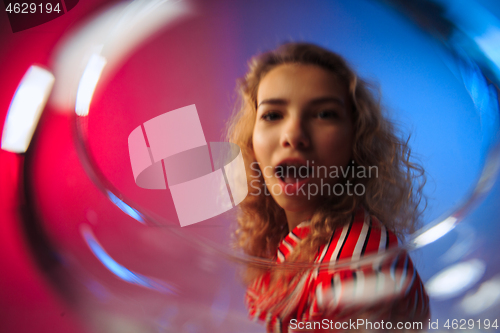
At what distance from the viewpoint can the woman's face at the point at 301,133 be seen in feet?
0.85

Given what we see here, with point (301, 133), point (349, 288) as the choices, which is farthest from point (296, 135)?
point (349, 288)

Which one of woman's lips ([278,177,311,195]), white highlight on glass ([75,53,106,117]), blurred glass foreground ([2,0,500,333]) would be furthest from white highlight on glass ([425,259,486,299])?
white highlight on glass ([75,53,106,117])

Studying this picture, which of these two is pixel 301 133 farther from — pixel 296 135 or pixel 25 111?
pixel 25 111

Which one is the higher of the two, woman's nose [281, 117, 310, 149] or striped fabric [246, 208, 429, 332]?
woman's nose [281, 117, 310, 149]

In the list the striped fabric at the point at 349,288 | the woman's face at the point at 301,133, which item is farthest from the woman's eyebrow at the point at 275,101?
the striped fabric at the point at 349,288

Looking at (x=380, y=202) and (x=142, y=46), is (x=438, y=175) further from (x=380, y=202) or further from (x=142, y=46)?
(x=142, y=46)

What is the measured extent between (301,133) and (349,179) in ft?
0.20

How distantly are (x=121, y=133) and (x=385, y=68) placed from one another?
24 centimetres

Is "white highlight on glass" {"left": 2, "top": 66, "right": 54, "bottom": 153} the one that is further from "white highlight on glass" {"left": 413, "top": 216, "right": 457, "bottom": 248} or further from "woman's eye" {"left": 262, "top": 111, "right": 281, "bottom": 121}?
"white highlight on glass" {"left": 413, "top": 216, "right": 457, "bottom": 248}

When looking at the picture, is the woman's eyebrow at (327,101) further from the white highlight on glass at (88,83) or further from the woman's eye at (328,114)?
the white highlight on glass at (88,83)

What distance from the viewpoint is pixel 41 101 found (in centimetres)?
Answer: 27

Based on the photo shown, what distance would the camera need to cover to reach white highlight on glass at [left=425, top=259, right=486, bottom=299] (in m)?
0.25

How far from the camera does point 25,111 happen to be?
0.27 metres

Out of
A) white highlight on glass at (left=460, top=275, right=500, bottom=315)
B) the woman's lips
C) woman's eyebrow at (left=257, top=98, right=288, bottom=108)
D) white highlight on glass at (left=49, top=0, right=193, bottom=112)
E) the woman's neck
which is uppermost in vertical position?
white highlight on glass at (left=49, top=0, right=193, bottom=112)
